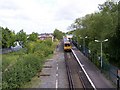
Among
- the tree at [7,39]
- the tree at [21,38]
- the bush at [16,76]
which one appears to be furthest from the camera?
the tree at [21,38]

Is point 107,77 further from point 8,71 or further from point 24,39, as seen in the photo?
point 24,39

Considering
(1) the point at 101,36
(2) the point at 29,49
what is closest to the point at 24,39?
(2) the point at 29,49

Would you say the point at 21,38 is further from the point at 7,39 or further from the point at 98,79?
the point at 98,79

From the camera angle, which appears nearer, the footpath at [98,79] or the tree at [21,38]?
the footpath at [98,79]

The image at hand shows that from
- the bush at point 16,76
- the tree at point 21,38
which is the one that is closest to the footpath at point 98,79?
the bush at point 16,76

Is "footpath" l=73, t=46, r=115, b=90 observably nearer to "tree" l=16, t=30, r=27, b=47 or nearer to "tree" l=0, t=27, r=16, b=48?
"tree" l=0, t=27, r=16, b=48

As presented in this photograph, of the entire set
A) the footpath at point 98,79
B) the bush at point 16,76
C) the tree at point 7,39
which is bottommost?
the footpath at point 98,79

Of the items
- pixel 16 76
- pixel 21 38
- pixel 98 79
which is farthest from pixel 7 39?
pixel 16 76

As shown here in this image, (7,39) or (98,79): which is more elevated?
(7,39)

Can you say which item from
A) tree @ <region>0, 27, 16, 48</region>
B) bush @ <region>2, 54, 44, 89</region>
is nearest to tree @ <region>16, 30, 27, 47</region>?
tree @ <region>0, 27, 16, 48</region>

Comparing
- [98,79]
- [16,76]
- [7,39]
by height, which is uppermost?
[7,39]

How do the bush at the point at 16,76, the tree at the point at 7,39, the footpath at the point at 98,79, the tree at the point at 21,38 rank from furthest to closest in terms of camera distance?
the tree at the point at 21,38 < the tree at the point at 7,39 < the footpath at the point at 98,79 < the bush at the point at 16,76

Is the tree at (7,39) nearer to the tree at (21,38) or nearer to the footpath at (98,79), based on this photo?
the tree at (21,38)

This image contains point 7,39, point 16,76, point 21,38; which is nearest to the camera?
point 16,76
